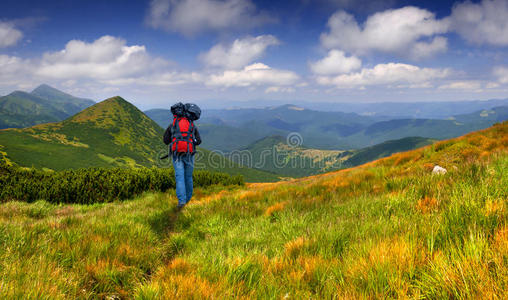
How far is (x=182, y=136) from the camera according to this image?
321 inches

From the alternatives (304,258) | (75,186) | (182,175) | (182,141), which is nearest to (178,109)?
(182,141)

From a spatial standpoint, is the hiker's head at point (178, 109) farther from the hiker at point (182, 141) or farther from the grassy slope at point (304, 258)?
the grassy slope at point (304, 258)

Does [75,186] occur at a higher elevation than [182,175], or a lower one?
lower

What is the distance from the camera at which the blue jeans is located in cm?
781

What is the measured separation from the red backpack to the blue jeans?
0.33 meters

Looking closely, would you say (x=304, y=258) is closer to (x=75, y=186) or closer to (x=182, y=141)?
(x=182, y=141)

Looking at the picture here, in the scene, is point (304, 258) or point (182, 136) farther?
point (182, 136)

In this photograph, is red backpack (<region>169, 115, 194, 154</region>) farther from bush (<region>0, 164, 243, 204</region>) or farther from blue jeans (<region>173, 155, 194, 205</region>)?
bush (<region>0, 164, 243, 204</region>)

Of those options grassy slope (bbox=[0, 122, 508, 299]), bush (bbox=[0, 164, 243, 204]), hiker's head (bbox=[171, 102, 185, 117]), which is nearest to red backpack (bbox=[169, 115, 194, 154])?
hiker's head (bbox=[171, 102, 185, 117])

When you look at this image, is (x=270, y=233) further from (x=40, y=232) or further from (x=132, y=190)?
(x=132, y=190)

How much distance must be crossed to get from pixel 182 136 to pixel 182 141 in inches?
7.7

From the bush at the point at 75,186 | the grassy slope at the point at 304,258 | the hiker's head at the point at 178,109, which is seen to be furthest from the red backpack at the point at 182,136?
the grassy slope at the point at 304,258

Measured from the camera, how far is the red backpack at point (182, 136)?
8.07m

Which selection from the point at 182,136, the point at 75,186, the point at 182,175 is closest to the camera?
the point at 182,175
